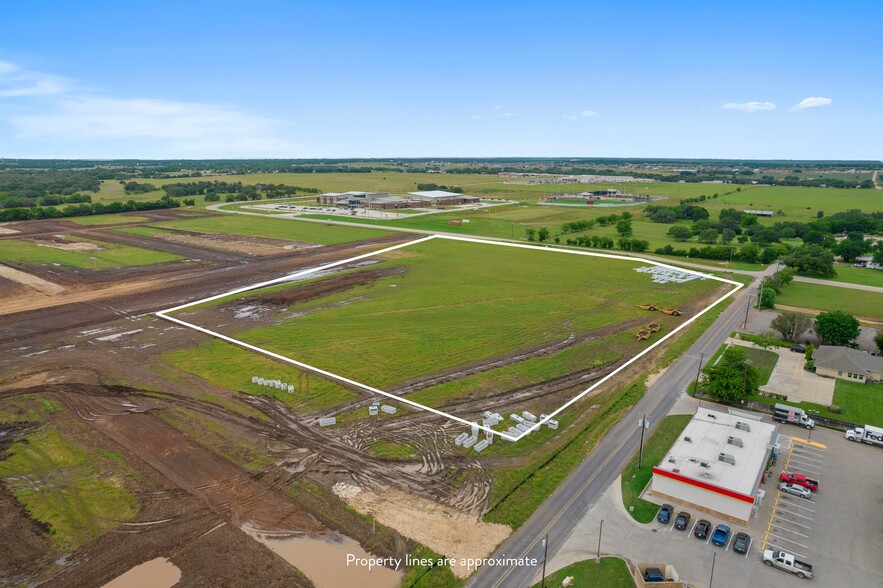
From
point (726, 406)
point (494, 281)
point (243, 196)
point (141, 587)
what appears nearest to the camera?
point (141, 587)

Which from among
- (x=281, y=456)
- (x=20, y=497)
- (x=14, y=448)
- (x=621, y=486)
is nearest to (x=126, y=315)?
(x=14, y=448)

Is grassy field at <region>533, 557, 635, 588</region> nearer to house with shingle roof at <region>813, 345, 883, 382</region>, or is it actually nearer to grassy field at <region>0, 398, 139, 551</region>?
grassy field at <region>0, 398, 139, 551</region>

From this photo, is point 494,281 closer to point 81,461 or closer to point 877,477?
point 877,477

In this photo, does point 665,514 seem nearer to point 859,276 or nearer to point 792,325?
point 792,325

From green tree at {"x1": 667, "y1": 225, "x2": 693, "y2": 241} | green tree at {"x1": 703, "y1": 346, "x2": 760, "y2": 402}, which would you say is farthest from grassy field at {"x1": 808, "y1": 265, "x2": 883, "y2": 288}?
green tree at {"x1": 703, "y1": 346, "x2": 760, "y2": 402}

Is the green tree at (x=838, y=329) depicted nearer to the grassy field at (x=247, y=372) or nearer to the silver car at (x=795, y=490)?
the silver car at (x=795, y=490)

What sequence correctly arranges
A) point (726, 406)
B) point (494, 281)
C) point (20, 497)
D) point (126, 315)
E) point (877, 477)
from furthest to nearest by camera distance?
1. point (494, 281)
2. point (126, 315)
3. point (726, 406)
4. point (877, 477)
5. point (20, 497)
